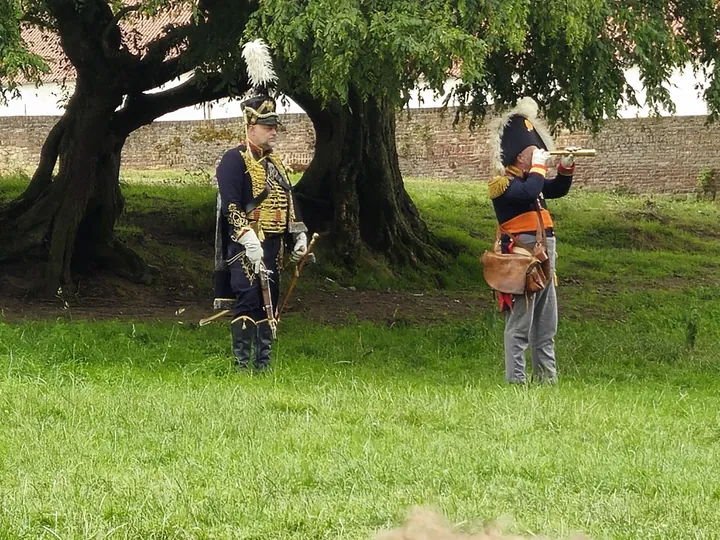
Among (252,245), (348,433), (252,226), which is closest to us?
(348,433)

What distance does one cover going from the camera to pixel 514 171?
816cm

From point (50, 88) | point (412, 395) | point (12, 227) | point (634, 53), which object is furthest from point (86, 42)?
point (50, 88)

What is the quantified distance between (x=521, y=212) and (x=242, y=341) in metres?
2.36

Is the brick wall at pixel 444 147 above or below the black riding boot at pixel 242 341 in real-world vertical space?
above

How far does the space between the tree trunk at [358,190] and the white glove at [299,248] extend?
23.6 ft

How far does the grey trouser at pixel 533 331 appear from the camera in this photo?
324 inches

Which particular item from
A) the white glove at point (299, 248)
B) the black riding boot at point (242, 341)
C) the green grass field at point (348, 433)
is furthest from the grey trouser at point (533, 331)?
the black riding boot at point (242, 341)

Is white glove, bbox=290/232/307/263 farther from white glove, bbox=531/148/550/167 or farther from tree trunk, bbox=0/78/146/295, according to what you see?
tree trunk, bbox=0/78/146/295

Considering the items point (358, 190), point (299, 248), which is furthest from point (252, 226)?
point (358, 190)

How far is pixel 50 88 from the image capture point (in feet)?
130

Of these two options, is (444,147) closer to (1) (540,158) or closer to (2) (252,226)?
(2) (252,226)

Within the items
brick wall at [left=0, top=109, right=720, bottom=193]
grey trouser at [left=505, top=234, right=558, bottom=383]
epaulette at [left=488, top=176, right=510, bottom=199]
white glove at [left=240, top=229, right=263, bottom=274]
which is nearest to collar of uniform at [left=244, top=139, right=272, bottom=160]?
white glove at [left=240, top=229, right=263, bottom=274]

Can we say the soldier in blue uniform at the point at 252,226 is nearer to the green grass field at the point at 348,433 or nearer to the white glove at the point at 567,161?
the green grass field at the point at 348,433

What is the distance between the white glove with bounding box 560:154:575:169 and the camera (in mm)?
8074
